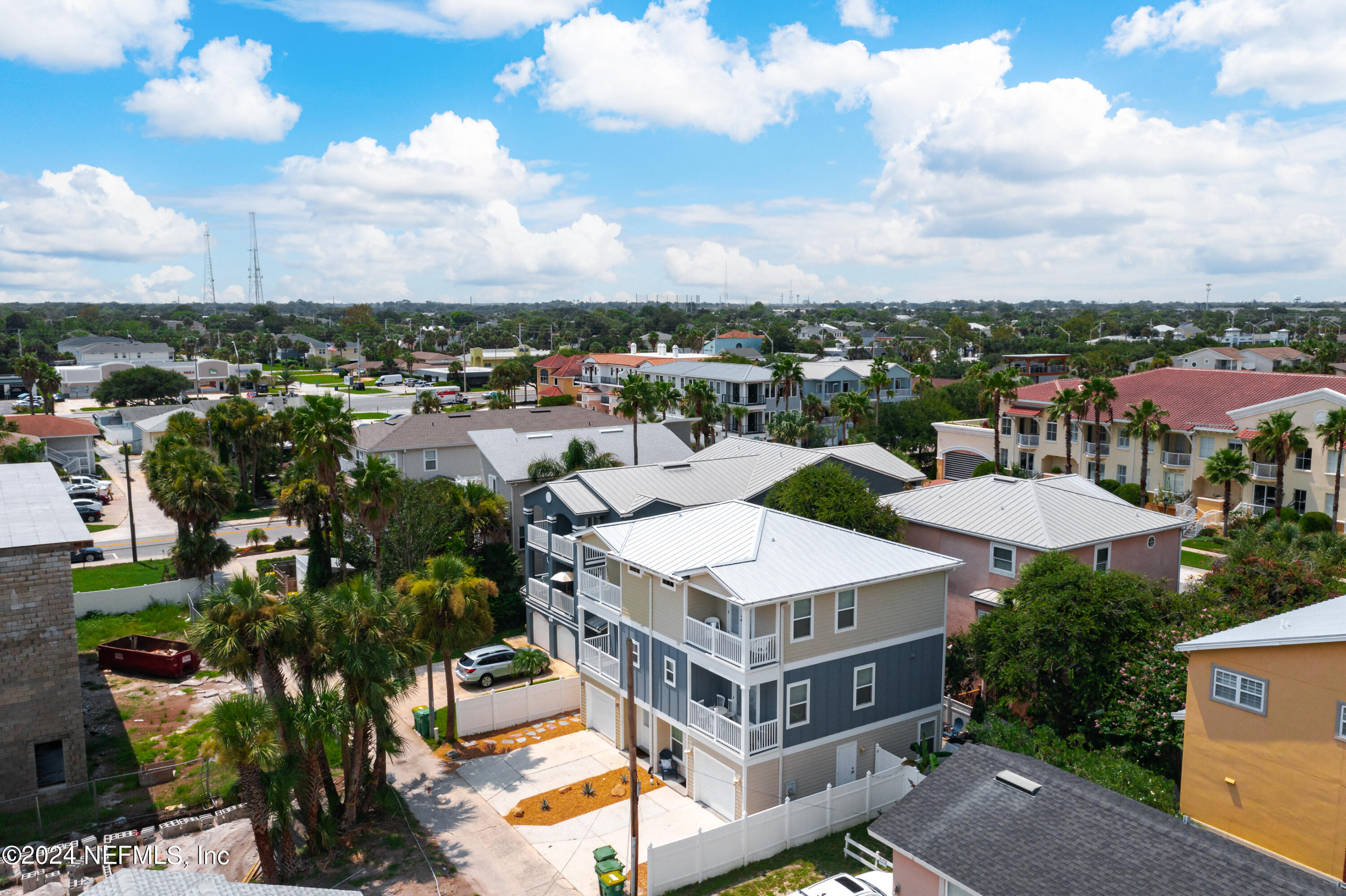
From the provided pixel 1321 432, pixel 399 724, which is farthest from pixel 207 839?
pixel 1321 432

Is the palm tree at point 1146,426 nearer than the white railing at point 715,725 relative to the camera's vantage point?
No

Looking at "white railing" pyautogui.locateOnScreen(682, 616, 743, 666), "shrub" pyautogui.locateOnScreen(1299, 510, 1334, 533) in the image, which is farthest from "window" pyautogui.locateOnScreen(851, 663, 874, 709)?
"shrub" pyautogui.locateOnScreen(1299, 510, 1334, 533)

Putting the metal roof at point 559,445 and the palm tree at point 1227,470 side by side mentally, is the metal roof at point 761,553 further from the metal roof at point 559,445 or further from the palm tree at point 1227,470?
the palm tree at point 1227,470

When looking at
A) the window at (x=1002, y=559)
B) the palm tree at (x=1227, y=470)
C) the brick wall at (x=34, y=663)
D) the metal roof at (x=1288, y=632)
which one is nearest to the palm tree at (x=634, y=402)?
the window at (x=1002, y=559)

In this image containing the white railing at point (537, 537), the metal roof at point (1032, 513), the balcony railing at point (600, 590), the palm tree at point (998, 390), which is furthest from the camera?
the palm tree at point (998, 390)

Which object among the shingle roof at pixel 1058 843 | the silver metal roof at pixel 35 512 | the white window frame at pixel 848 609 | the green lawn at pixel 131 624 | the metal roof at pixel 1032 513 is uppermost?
the silver metal roof at pixel 35 512

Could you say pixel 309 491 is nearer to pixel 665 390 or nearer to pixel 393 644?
pixel 393 644

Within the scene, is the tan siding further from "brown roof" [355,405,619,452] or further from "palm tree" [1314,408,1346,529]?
"brown roof" [355,405,619,452]
